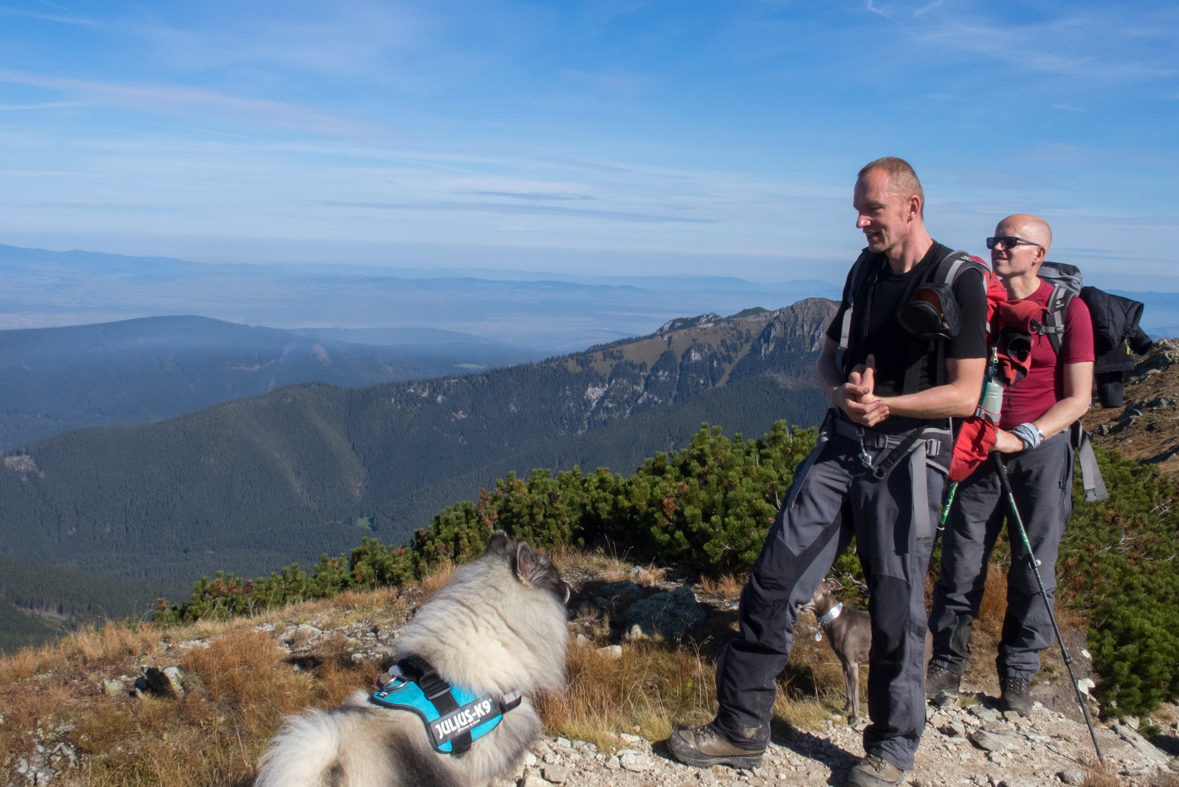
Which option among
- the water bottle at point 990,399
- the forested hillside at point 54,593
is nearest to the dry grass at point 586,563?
the water bottle at point 990,399

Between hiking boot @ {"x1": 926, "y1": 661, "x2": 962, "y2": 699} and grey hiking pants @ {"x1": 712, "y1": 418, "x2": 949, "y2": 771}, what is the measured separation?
131cm

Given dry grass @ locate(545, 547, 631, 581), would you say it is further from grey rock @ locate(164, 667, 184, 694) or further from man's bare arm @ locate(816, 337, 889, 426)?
man's bare arm @ locate(816, 337, 889, 426)

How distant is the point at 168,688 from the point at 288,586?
4.36 metres

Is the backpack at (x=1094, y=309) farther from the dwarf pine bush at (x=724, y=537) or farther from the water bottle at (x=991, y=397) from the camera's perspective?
the dwarf pine bush at (x=724, y=537)

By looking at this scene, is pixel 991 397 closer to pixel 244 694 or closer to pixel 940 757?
pixel 940 757

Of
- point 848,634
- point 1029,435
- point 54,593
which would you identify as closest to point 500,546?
point 848,634

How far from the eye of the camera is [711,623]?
19.9ft

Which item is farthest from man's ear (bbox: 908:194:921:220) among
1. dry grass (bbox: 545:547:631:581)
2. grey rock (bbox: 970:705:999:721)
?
dry grass (bbox: 545:547:631:581)

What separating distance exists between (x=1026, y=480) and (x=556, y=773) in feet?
10.3

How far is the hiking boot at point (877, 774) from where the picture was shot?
3.48m

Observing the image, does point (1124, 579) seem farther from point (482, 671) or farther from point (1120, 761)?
point (482, 671)

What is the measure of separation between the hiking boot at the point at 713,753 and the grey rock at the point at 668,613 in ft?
6.92

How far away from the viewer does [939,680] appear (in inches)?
184

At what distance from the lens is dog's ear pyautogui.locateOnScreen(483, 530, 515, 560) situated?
3.39 m
